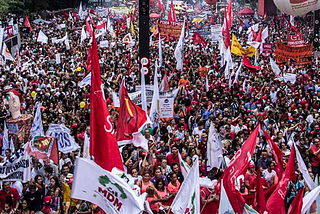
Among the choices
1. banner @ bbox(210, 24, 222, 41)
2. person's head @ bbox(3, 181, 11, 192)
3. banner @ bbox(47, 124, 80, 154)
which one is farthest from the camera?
banner @ bbox(210, 24, 222, 41)

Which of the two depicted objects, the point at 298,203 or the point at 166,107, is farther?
the point at 166,107

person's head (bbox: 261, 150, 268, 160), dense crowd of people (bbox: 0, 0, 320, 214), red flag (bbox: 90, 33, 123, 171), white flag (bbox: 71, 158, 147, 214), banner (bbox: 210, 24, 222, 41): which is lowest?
dense crowd of people (bbox: 0, 0, 320, 214)

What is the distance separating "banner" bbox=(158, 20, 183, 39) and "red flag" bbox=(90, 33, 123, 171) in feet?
48.4

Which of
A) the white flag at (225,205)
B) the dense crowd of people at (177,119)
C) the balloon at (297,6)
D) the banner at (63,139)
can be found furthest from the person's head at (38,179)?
the balloon at (297,6)

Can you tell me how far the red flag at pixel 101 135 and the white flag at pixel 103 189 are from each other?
17.4 inches

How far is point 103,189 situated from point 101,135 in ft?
2.49

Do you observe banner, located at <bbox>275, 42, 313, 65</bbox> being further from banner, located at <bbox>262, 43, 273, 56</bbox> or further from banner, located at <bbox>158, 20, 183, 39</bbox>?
banner, located at <bbox>158, 20, 183, 39</bbox>

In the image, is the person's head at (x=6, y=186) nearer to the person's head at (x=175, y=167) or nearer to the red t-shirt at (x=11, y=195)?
the red t-shirt at (x=11, y=195)

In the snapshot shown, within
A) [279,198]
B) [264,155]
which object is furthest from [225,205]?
[264,155]

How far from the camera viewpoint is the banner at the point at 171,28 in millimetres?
21594

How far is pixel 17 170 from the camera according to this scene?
357 inches

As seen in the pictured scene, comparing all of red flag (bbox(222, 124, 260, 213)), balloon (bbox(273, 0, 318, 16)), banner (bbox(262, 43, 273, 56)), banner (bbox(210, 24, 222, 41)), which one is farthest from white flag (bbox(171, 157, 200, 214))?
balloon (bbox(273, 0, 318, 16))

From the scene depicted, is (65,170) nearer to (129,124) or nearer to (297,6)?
(129,124)

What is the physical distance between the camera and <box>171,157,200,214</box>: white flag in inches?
257
